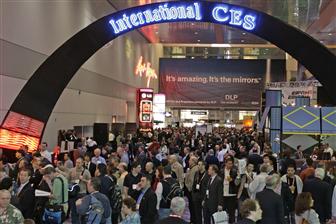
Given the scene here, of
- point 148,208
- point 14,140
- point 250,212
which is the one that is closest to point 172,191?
point 148,208

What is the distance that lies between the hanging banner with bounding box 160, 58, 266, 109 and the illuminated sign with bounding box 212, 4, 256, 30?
3092 cm

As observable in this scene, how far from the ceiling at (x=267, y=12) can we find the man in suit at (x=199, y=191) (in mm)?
15697

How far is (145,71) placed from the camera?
41219mm

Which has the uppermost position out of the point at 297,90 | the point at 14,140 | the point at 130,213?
the point at 297,90

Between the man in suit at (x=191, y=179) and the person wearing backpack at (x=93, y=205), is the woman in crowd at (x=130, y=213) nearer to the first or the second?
the person wearing backpack at (x=93, y=205)

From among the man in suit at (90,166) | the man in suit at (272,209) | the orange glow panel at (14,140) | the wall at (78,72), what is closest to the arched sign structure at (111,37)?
the orange glow panel at (14,140)

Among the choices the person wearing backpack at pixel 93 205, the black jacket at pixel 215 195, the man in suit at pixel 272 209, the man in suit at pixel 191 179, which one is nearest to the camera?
the man in suit at pixel 272 209

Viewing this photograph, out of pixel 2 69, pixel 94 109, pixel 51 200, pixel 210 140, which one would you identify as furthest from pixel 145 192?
pixel 94 109

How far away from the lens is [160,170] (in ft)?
30.8

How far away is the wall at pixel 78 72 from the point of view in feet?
51.0

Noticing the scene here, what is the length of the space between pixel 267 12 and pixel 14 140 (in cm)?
1852

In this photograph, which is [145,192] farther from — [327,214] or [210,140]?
[210,140]

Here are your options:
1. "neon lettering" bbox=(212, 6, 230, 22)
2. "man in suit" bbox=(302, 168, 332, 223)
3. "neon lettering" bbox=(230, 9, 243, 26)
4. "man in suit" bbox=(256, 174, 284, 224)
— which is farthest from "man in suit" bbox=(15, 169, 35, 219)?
"neon lettering" bbox=(230, 9, 243, 26)

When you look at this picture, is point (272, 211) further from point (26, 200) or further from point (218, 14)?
point (218, 14)
